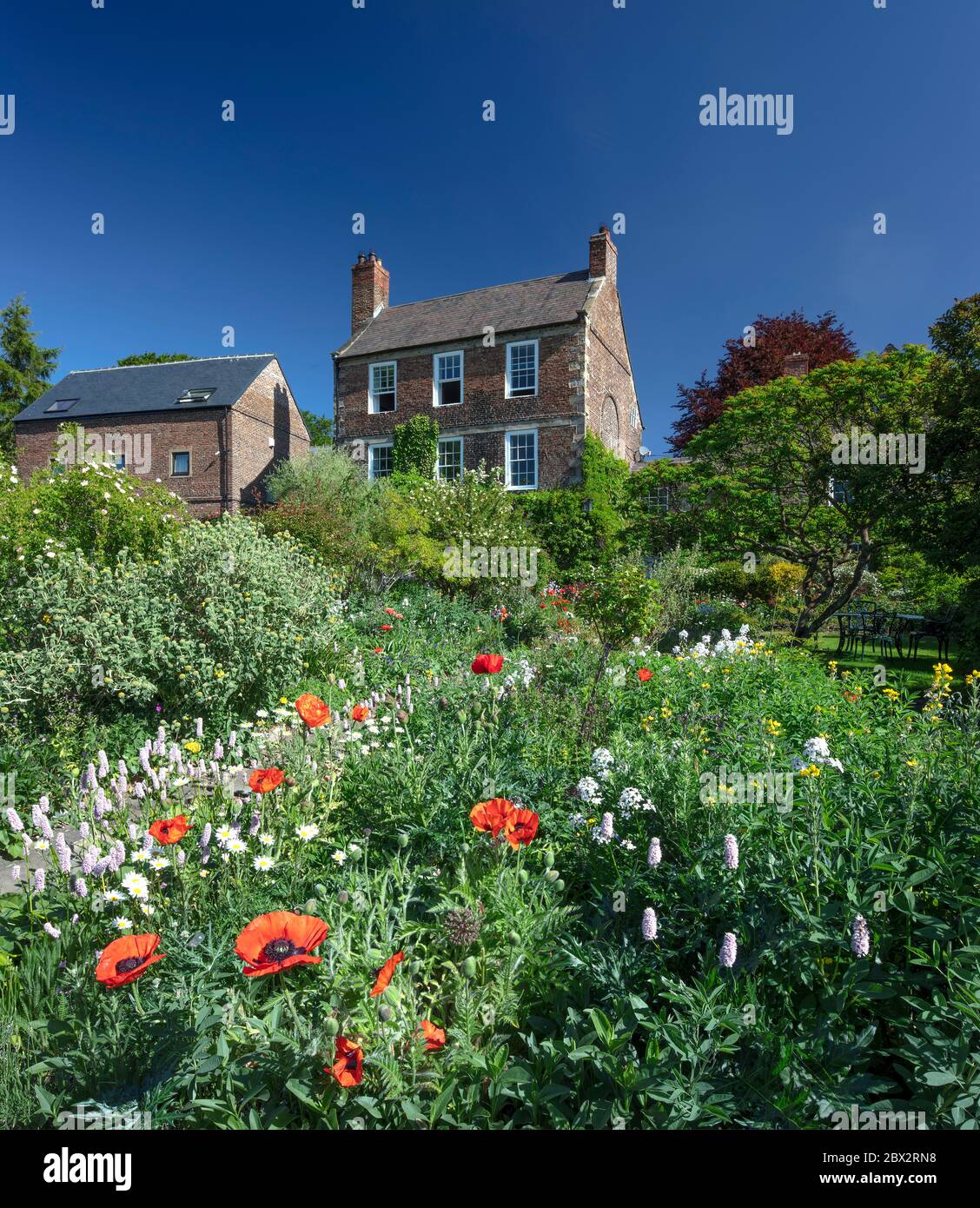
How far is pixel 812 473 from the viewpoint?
1223cm

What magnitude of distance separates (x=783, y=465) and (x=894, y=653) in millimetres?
4533

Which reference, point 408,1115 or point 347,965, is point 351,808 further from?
point 408,1115

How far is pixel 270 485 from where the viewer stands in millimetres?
24312

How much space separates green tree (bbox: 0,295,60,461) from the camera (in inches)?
1517

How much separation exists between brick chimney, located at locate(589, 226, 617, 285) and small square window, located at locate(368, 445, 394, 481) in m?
9.90

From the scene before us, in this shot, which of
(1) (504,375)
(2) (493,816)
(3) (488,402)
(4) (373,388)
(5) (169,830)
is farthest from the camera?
(4) (373,388)

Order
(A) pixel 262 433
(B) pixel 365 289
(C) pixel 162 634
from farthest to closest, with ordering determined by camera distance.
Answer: (A) pixel 262 433
(B) pixel 365 289
(C) pixel 162 634

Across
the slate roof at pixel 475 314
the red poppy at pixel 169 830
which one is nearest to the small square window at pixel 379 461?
the slate roof at pixel 475 314

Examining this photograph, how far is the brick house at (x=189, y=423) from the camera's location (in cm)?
2800

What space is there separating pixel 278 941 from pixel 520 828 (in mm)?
994

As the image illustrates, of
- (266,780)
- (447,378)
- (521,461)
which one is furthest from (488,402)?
(266,780)

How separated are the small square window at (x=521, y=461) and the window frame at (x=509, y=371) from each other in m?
1.30

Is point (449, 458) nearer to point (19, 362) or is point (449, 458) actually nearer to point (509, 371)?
point (509, 371)

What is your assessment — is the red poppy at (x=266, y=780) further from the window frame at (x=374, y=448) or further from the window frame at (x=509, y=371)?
the window frame at (x=374, y=448)
